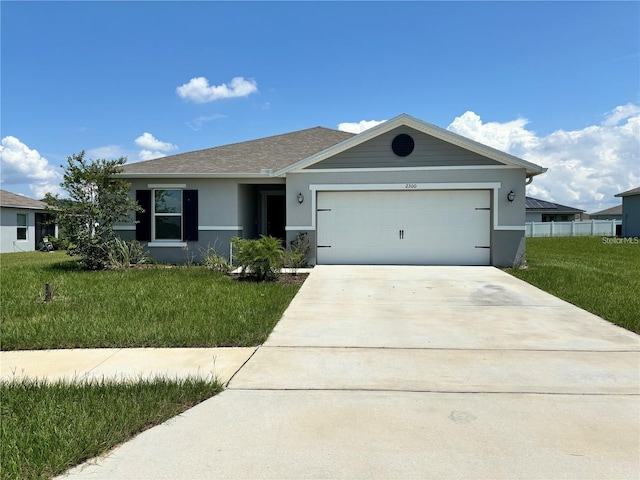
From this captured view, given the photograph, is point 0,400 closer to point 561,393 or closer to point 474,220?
point 561,393

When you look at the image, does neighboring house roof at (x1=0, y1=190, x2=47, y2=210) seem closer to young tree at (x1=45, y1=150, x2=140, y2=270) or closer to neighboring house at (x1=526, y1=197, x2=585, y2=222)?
young tree at (x1=45, y1=150, x2=140, y2=270)

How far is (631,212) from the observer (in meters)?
28.7

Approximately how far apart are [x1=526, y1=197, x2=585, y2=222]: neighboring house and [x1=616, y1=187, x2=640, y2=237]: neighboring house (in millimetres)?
14158

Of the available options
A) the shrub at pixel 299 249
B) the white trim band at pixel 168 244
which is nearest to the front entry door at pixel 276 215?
the shrub at pixel 299 249

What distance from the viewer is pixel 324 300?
7926 mm

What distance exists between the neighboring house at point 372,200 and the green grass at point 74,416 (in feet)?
29.5

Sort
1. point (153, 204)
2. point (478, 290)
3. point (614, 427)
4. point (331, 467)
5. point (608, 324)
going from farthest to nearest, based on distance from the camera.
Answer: point (153, 204)
point (478, 290)
point (608, 324)
point (614, 427)
point (331, 467)

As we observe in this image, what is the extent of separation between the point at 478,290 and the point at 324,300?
11.1ft

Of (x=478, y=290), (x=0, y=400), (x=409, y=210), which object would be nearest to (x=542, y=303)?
(x=478, y=290)

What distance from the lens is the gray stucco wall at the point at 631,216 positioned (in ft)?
91.8

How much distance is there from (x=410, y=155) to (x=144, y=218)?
8698mm

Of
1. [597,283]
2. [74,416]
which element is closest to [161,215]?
[74,416]

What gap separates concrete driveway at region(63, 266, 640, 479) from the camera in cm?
275

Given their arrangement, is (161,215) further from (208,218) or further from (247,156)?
(247,156)
